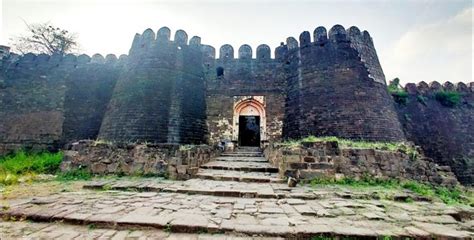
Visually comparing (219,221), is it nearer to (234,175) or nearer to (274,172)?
(234,175)

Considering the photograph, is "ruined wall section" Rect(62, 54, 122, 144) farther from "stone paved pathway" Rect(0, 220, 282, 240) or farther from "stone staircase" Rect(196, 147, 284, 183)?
"stone paved pathway" Rect(0, 220, 282, 240)

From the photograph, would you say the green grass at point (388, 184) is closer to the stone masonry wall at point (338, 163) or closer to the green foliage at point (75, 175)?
the stone masonry wall at point (338, 163)

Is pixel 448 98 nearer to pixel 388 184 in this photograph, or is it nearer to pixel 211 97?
pixel 388 184

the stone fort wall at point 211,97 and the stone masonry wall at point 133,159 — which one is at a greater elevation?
the stone fort wall at point 211,97

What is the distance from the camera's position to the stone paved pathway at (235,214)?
2627mm

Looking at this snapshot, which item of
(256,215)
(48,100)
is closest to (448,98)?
(256,215)

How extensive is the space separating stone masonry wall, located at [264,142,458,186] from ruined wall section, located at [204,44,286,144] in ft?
24.0

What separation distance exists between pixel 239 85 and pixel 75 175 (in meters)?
9.88

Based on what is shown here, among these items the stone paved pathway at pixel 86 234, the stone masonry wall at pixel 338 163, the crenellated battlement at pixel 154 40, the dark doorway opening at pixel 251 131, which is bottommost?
the stone paved pathway at pixel 86 234

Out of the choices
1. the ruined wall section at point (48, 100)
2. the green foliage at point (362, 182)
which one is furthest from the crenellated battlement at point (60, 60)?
the green foliage at point (362, 182)

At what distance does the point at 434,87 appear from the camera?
47.3 feet

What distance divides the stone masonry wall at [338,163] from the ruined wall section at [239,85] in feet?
24.0

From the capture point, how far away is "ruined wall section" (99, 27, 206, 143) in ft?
36.0

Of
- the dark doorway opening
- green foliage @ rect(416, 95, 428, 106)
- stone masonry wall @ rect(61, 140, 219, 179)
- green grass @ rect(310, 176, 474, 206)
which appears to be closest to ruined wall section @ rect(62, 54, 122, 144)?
stone masonry wall @ rect(61, 140, 219, 179)
